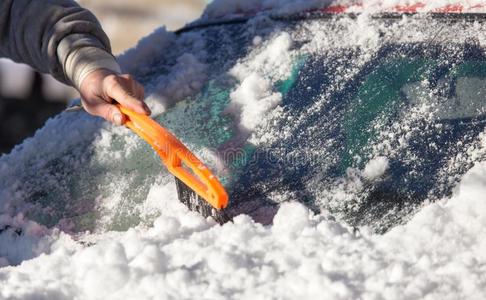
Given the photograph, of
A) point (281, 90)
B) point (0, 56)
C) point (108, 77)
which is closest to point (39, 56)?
point (0, 56)

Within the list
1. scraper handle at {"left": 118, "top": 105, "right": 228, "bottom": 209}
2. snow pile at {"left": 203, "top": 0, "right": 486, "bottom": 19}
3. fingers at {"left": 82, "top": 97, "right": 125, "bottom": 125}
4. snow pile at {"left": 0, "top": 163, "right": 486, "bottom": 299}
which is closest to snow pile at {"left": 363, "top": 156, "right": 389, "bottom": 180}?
snow pile at {"left": 0, "top": 163, "right": 486, "bottom": 299}

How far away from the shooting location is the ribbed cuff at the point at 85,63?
1.61m

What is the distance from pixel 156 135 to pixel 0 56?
2.77 ft

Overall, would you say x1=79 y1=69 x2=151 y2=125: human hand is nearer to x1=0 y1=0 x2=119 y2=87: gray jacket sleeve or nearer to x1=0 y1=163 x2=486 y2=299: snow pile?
x1=0 y1=0 x2=119 y2=87: gray jacket sleeve

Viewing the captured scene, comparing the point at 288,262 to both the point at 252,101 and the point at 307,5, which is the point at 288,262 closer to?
the point at 252,101

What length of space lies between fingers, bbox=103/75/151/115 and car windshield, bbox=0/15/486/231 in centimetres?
14

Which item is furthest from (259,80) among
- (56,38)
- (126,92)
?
(56,38)

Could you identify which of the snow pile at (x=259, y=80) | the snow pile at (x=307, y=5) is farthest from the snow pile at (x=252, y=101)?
the snow pile at (x=307, y=5)

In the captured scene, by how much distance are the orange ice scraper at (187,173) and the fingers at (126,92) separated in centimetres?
2

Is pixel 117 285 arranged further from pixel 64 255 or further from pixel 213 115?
pixel 213 115

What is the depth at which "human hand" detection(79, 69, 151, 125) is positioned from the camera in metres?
1.47

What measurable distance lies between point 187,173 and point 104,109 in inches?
11.7

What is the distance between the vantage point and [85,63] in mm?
1625

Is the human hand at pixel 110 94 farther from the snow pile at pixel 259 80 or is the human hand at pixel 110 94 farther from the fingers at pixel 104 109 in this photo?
the snow pile at pixel 259 80
